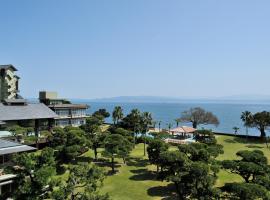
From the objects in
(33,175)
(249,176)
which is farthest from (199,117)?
(33,175)

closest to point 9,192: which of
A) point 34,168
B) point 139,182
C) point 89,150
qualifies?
point 34,168

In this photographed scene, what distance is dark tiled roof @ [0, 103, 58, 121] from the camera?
5997cm

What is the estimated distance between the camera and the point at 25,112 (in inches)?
2506

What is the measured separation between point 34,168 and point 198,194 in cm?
1706

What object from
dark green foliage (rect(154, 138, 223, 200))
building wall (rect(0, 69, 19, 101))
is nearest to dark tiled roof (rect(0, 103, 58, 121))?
building wall (rect(0, 69, 19, 101))

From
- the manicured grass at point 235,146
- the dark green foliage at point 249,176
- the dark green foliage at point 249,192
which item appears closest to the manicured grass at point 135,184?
the dark green foliage at point 249,176

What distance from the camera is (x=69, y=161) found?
1860 inches

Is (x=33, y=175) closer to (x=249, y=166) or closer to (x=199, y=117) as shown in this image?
(x=249, y=166)

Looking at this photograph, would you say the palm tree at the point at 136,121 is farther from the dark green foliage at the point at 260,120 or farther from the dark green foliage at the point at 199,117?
the dark green foliage at the point at 260,120

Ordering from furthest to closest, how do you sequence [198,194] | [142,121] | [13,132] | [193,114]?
[193,114] < [142,121] < [13,132] < [198,194]

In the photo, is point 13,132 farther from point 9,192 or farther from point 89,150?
point 9,192

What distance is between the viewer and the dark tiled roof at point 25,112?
60.0 metres

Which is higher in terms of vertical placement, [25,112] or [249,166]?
[25,112]

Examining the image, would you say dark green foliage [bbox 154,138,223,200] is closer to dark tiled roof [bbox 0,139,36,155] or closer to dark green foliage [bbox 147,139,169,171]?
dark green foliage [bbox 147,139,169,171]
